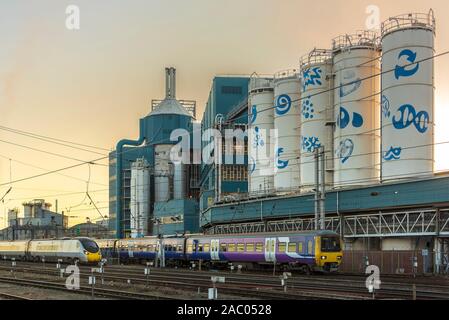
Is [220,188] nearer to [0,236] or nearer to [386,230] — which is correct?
[386,230]

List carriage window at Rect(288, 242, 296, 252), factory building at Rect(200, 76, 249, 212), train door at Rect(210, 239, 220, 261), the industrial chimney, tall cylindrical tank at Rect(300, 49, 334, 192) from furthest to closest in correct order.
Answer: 1. the industrial chimney
2. factory building at Rect(200, 76, 249, 212)
3. tall cylindrical tank at Rect(300, 49, 334, 192)
4. train door at Rect(210, 239, 220, 261)
5. carriage window at Rect(288, 242, 296, 252)

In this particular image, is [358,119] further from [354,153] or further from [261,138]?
[261,138]

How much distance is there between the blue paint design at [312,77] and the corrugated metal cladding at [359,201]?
35.8 feet

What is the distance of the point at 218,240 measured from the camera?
48.3 metres

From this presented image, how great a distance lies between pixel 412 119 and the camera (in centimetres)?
4488

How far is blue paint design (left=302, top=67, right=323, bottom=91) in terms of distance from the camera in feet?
186

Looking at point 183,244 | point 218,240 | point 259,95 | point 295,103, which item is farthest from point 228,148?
point 218,240

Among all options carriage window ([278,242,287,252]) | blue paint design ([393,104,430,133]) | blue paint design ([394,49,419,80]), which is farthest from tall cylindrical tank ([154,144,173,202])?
carriage window ([278,242,287,252])

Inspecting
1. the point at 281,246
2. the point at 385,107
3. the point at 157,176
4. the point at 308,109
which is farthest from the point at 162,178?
the point at 281,246

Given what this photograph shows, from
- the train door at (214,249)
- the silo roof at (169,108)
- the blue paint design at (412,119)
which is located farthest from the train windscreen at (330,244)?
the silo roof at (169,108)

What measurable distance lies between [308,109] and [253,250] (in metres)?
19.0

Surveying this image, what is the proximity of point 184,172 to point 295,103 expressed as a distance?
184ft

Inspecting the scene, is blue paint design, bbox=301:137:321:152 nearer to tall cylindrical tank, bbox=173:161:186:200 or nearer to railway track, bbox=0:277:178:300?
railway track, bbox=0:277:178:300

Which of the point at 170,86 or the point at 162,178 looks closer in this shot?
the point at 162,178
